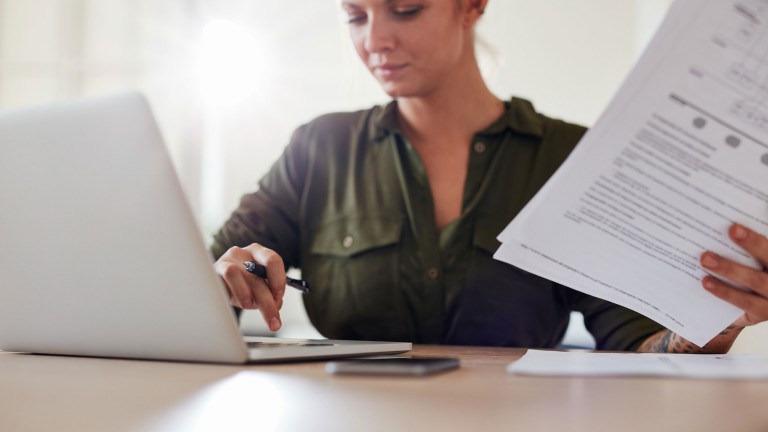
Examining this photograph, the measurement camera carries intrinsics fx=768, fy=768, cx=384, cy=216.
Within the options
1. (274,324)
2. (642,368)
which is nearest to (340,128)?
(274,324)

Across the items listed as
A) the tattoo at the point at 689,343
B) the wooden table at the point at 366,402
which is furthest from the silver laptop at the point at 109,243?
the tattoo at the point at 689,343

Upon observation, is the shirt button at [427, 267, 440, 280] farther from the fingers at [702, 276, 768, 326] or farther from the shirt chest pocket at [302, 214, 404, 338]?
the fingers at [702, 276, 768, 326]

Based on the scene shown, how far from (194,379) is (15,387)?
0.11 metres

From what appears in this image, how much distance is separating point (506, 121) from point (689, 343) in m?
0.62

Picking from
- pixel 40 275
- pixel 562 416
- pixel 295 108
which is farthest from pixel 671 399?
pixel 295 108

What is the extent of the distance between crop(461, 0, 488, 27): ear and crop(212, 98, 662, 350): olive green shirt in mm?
174

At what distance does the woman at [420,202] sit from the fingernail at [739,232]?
523 mm

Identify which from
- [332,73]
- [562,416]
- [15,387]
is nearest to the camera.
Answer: [562,416]

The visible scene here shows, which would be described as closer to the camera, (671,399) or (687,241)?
(671,399)

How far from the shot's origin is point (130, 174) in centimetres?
55

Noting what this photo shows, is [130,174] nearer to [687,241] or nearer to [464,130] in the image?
[687,241]

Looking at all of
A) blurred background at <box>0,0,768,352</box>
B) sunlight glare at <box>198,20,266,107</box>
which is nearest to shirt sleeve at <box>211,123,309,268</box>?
blurred background at <box>0,0,768,352</box>

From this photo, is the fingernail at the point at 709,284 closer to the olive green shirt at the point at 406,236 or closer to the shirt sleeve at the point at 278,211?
the olive green shirt at the point at 406,236

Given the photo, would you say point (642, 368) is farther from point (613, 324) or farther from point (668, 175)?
point (613, 324)
